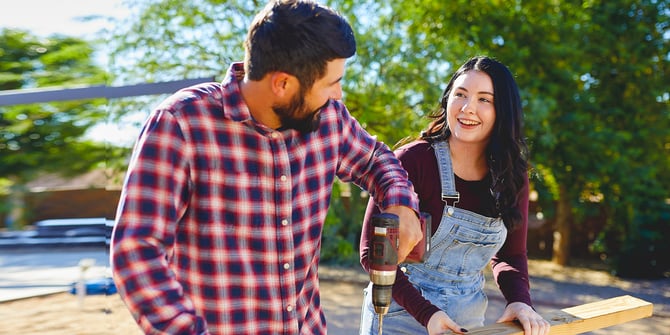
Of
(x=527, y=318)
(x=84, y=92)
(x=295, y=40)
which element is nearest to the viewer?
(x=295, y=40)

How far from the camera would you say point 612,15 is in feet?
26.2

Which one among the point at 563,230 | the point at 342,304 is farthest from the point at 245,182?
the point at 563,230

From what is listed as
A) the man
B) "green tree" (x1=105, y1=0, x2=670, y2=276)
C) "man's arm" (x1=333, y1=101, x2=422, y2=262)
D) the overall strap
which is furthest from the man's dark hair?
"green tree" (x1=105, y1=0, x2=670, y2=276)

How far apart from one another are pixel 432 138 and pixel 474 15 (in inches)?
257

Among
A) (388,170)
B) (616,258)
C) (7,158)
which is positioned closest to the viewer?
(388,170)

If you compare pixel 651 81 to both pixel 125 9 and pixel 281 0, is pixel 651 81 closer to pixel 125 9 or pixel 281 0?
pixel 125 9

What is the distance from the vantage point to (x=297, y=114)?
141 cm

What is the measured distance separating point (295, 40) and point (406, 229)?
57 centimetres

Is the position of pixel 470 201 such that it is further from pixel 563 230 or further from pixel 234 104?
pixel 563 230

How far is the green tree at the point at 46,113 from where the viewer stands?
4.85 meters

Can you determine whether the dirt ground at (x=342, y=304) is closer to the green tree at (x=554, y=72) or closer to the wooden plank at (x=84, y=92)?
the green tree at (x=554, y=72)

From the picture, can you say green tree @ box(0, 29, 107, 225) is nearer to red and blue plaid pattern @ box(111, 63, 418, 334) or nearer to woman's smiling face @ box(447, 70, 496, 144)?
woman's smiling face @ box(447, 70, 496, 144)

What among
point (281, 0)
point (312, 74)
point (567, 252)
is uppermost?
point (281, 0)

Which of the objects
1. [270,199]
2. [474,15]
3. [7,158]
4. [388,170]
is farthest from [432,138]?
[474,15]
